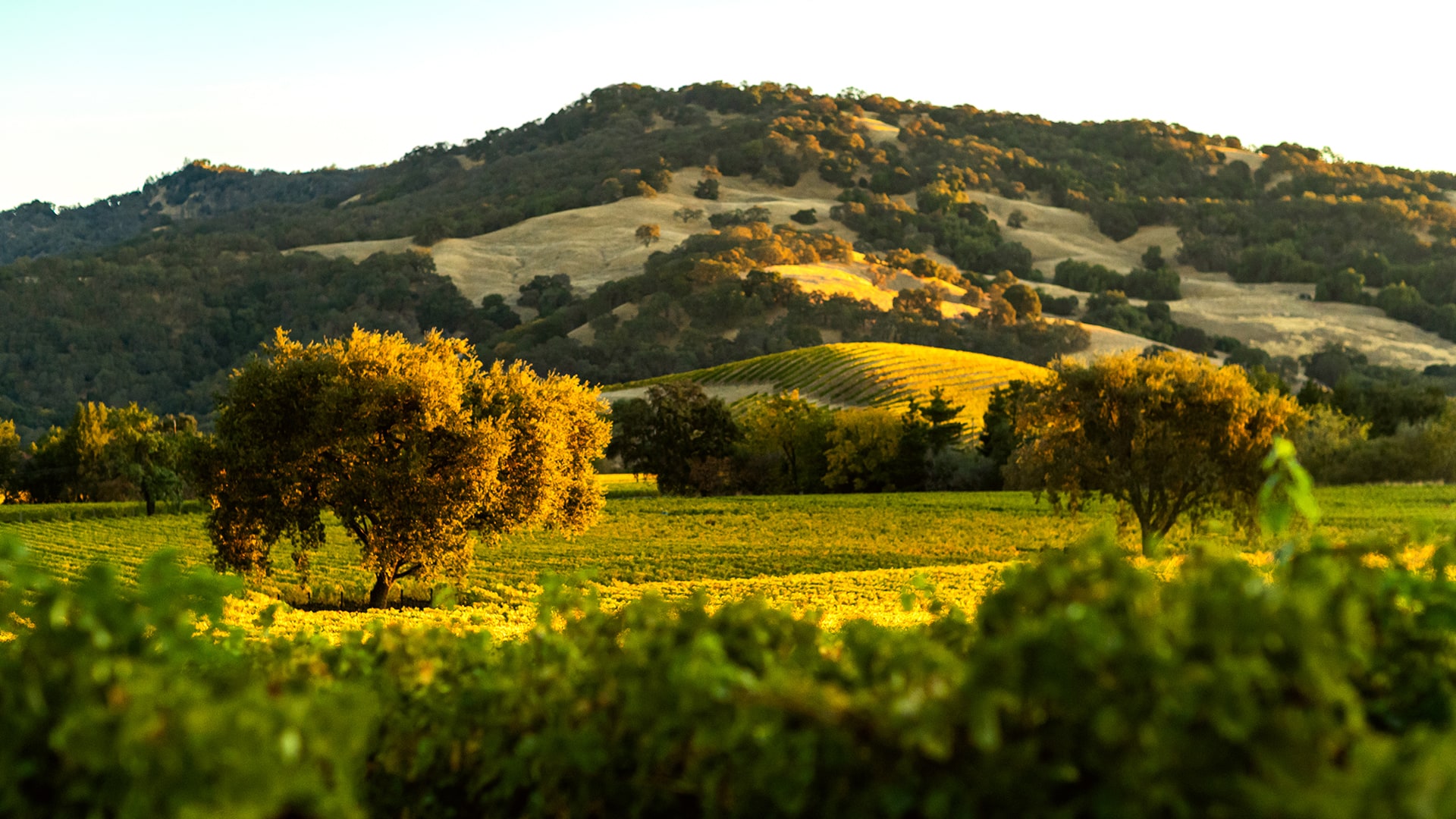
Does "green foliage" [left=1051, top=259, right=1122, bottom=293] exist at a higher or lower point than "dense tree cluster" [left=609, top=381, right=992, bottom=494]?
higher

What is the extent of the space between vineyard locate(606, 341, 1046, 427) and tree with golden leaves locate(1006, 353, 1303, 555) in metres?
56.9

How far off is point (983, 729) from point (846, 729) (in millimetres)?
536

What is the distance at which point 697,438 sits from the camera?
7069cm

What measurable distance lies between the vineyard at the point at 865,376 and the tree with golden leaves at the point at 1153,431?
56.9 m

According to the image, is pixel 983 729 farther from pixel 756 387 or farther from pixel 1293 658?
pixel 756 387

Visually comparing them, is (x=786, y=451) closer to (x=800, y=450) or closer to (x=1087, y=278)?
(x=800, y=450)

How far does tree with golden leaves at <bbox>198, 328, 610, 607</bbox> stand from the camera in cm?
2381

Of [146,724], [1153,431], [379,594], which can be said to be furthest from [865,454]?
[146,724]

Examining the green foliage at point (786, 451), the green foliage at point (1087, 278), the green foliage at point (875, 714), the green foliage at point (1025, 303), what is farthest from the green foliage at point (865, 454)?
the green foliage at point (1087, 278)

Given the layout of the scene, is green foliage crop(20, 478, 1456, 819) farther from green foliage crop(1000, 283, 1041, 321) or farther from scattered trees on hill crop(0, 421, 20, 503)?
Result: green foliage crop(1000, 283, 1041, 321)

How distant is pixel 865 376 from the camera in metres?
107

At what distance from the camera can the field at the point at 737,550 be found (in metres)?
25.8

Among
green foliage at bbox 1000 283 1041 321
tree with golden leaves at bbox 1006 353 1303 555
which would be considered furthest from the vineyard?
tree with golden leaves at bbox 1006 353 1303 555

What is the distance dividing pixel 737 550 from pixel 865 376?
220ft
